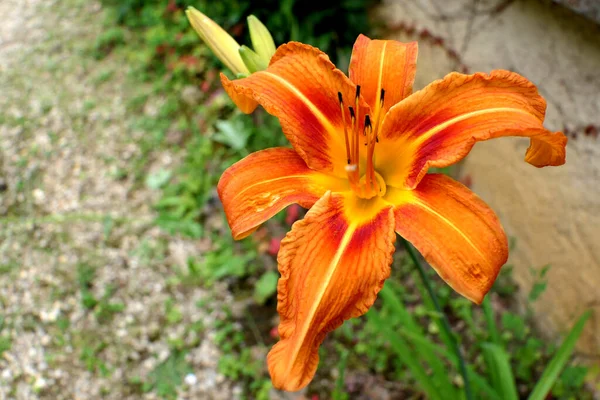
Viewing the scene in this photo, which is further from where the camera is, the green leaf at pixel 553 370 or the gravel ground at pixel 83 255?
the gravel ground at pixel 83 255

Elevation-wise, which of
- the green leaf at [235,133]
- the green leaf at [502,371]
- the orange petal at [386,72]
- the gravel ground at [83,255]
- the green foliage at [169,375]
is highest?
the orange petal at [386,72]

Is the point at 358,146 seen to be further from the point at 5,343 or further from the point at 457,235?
the point at 5,343

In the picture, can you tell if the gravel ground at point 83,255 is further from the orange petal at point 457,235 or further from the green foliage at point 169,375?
the orange petal at point 457,235

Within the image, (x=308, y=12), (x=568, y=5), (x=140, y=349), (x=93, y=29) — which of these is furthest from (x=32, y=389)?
(x=93, y=29)

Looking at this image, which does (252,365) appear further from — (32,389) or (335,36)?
(335,36)

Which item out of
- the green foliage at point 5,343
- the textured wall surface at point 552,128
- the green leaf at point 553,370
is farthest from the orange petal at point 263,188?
the green foliage at point 5,343

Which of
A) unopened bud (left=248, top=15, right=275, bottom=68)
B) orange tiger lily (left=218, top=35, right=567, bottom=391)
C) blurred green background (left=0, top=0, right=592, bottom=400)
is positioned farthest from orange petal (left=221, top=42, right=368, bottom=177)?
blurred green background (left=0, top=0, right=592, bottom=400)
